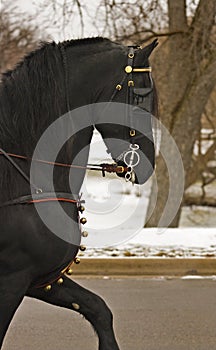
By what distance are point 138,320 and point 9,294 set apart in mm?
2284

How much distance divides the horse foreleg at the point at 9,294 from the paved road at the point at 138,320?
1.32 meters

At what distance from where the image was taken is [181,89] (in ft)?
33.7

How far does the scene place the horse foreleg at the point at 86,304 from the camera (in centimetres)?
394

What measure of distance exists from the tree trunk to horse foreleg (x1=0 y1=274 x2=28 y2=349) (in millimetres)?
6185

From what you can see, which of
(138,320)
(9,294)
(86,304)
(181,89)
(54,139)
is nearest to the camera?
(9,294)

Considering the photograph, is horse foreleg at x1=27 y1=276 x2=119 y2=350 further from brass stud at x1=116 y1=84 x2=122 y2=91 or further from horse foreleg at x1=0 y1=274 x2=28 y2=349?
brass stud at x1=116 y1=84 x2=122 y2=91

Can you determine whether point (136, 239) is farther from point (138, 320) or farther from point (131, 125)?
point (131, 125)

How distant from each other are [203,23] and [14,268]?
6750mm

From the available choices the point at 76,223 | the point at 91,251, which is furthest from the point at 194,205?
the point at 76,223

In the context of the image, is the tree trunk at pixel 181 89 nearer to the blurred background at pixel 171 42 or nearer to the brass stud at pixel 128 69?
the blurred background at pixel 171 42

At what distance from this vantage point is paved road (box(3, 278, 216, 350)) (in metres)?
5.00

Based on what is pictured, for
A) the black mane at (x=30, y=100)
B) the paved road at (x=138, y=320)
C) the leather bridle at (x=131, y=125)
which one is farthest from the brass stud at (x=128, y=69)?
the paved road at (x=138, y=320)

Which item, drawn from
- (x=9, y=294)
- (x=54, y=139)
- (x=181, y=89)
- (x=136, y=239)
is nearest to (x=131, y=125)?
(x=54, y=139)

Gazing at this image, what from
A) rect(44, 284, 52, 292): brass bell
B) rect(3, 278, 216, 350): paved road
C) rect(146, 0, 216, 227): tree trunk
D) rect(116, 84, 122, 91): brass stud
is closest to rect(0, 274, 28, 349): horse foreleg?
rect(44, 284, 52, 292): brass bell
